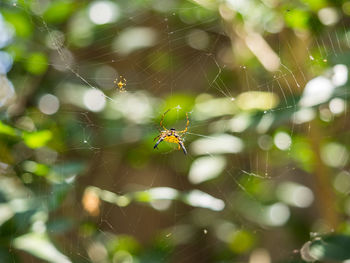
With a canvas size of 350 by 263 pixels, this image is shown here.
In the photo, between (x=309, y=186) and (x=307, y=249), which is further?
(x=309, y=186)

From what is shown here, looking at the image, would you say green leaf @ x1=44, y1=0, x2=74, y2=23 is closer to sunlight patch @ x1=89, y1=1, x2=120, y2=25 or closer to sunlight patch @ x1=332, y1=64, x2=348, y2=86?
sunlight patch @ x1=89, y1=1, x2=120, y2=25

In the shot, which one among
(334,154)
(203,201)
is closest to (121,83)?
(203,201)

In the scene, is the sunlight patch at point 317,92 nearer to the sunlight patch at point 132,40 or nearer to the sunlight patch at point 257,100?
the sunlight patch at point 257,100

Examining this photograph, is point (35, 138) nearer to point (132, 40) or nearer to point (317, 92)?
point (132, 40)

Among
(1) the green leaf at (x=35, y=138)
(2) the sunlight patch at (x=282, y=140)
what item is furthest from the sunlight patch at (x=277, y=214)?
(1) the green leaf at (x=35, y=138)

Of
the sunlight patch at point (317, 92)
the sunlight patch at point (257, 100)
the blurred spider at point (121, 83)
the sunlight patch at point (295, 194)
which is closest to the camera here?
the sunlight patch at point (317, 92)

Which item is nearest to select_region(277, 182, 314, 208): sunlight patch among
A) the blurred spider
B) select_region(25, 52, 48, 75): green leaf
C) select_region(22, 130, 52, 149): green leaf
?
the blurred spider

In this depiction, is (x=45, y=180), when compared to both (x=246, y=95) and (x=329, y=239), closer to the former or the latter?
(x=246, y=95)

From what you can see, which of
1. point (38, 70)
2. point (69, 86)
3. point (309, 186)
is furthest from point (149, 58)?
point (309, 186)
